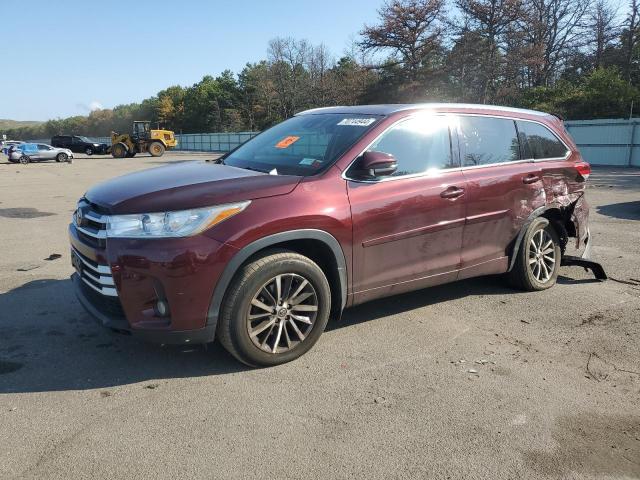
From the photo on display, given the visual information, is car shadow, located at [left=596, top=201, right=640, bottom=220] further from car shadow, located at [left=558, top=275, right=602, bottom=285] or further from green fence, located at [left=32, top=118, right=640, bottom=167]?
green fence, located at [left=32, top=118, right=640, bottom=167]

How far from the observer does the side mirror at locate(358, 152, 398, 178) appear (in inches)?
152

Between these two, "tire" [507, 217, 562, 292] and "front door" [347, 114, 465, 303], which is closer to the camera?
"front door" [347, 114, 465, 303]

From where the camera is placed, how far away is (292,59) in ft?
204

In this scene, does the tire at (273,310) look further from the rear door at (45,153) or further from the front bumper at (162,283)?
the rear door at (45,153)

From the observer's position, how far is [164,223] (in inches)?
131

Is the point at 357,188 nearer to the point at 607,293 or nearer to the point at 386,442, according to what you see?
the point at 386,442

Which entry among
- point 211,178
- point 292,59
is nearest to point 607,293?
point 211,178

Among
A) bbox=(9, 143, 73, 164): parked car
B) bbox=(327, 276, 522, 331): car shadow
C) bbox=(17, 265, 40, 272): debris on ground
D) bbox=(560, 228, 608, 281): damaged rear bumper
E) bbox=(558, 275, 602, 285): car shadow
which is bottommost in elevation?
bbox=(327, 276, 522, 331): car shadow

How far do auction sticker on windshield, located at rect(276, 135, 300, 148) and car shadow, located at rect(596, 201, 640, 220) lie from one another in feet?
26.5

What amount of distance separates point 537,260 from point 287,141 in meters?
2.84

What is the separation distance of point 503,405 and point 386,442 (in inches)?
34.5

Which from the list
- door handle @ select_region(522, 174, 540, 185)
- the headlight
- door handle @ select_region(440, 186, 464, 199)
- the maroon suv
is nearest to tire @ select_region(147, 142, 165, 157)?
the maroon suv

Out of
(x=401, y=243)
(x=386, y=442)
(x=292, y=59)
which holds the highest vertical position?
(x=292, y=59)

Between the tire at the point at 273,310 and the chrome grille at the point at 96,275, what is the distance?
2.44 feet
